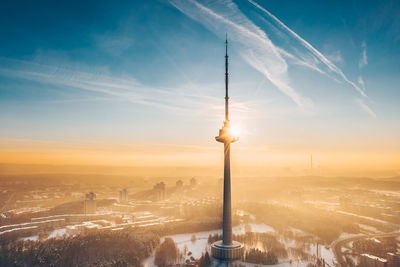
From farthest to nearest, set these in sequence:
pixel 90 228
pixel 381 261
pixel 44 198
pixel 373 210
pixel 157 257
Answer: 1. pixel 44 198
2. pixel 373 210
3. pixel 90 228
4. pixel 157 257
5. pixel 381 261

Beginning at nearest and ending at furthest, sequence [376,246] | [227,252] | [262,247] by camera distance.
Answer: [227,252], [262,247], [376,246]

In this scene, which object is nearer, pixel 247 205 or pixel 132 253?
pixel 132 253

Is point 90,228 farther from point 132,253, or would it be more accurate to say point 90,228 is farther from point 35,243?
point 132,253

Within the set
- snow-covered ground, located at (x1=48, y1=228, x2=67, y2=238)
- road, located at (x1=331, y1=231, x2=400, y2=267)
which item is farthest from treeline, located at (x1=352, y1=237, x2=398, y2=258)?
snow-covered ground, located at (x1=48, y1=228, x2=67, y2=238)

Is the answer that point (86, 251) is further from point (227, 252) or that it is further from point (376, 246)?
point (376, 246)

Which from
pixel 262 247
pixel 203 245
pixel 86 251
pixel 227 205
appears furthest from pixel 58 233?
pixel 262 247

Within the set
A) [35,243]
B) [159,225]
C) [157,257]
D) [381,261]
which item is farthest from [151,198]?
[381,261]

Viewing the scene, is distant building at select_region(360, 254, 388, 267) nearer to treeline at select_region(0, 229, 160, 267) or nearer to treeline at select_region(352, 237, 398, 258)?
treeline at select_region(352, 237, 398, 258)
